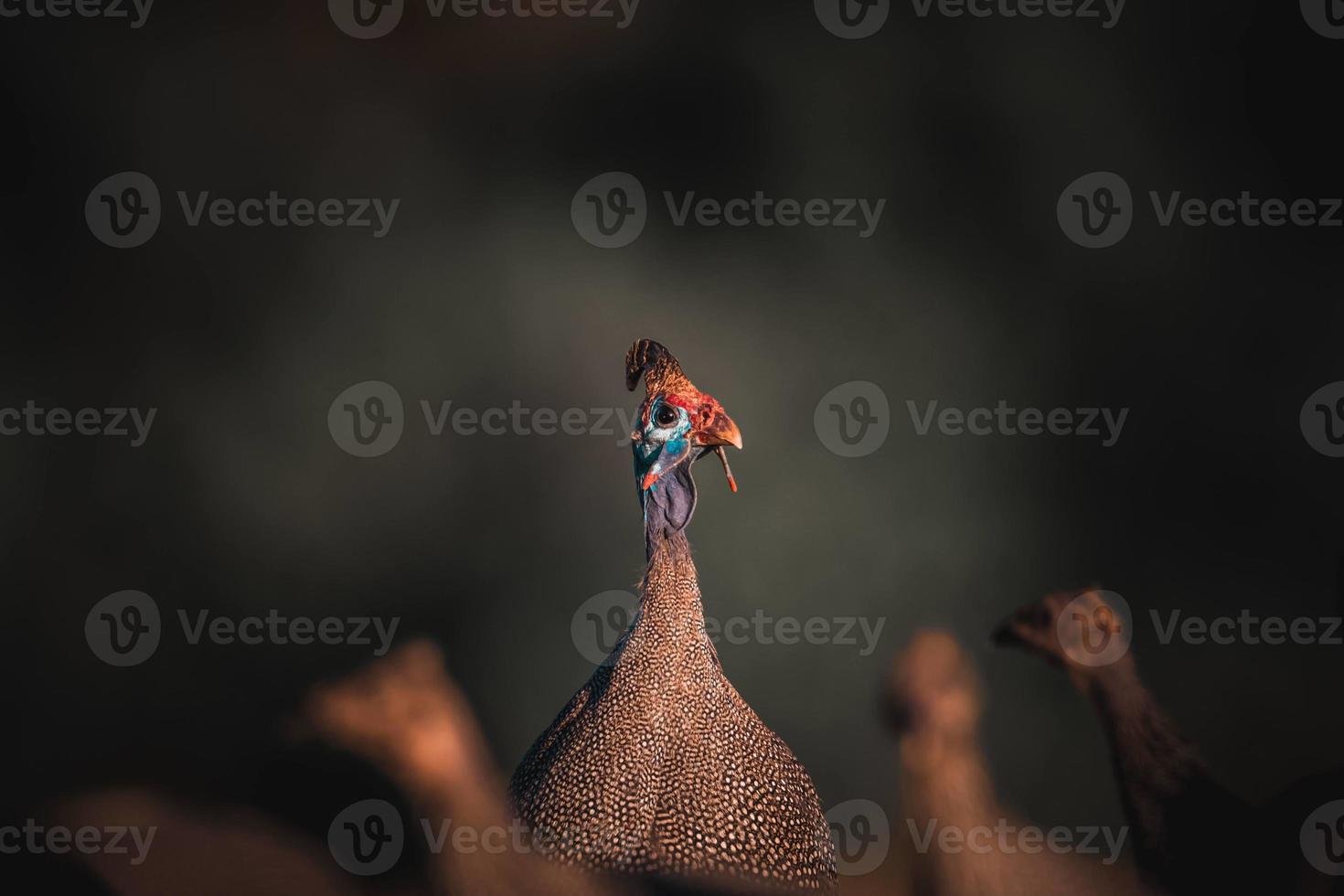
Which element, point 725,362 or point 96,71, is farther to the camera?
point 725,362

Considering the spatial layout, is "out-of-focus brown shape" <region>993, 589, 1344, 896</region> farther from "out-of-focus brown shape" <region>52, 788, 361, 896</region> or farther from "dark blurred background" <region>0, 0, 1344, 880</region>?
"out-of-focus brown shape" <region>52, 788, 361, 896</region>

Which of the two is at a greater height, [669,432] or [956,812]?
[669,432]

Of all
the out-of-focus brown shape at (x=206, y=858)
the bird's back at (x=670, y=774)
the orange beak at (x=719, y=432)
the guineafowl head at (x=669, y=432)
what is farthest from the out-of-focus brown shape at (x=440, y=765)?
the orange beak at (x=719, y=432)

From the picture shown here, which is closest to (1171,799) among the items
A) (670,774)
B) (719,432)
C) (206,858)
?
(670,774)

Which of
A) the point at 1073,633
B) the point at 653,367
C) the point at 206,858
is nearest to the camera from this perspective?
the point at 206,858

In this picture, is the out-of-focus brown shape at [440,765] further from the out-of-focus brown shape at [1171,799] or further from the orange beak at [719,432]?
the out-of-focus brown shape at [1171,799]

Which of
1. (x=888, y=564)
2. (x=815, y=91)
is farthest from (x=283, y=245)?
(x=888, y=564)

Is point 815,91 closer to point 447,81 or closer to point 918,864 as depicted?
point 447,81

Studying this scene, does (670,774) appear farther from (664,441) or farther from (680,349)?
(680,349)
